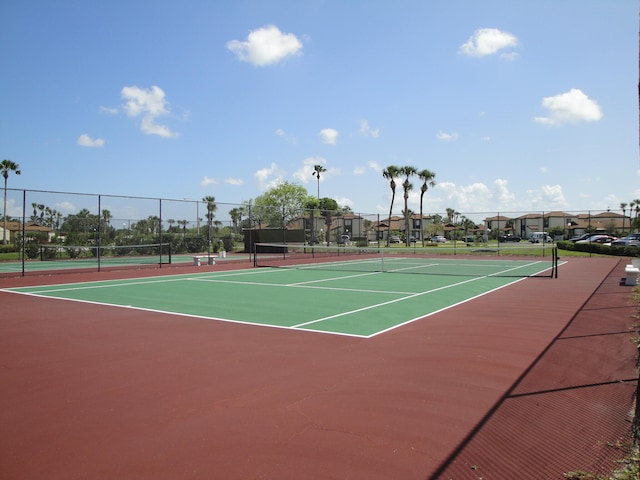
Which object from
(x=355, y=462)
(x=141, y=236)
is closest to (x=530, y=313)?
(x=355, y=462)

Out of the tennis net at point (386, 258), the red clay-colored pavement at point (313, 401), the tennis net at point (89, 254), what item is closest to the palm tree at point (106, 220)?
the tennis net at point (89, 254)

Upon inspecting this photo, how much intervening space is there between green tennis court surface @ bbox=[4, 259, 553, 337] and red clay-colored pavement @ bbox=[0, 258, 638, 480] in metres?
1.11

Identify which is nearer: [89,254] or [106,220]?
[106,220]

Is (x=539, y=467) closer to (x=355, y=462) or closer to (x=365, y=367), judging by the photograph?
(x=355, y=462)

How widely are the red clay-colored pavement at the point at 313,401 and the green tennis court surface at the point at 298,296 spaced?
111cm

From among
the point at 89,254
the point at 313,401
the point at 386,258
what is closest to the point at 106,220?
the point at 89,254

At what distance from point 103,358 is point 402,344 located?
4320 millimetres

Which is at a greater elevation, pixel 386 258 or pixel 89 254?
pixel 89 254

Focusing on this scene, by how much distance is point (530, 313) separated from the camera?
9.39m

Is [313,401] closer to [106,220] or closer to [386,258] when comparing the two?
[106,220]

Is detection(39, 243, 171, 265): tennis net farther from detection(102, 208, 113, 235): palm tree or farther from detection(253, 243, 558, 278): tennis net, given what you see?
detection(253, 243, 558, 278): tennis net

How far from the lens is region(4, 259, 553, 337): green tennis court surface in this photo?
29.6 ft

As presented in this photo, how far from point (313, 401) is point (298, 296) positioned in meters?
7.73

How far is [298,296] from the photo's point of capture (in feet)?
40.4
